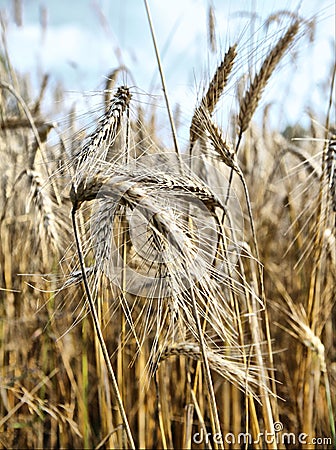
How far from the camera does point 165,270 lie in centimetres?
67

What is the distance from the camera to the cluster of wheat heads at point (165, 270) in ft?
2.27

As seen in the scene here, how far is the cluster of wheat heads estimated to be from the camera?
691 mm

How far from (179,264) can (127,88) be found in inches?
10.8

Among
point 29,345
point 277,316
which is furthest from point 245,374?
point 277,316

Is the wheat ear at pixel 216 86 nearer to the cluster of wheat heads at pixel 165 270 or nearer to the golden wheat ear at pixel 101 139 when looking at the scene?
the cluster of wheat heads at pixel 165 270

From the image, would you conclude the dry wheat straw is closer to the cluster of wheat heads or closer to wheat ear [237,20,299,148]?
the cluster of wheat heads

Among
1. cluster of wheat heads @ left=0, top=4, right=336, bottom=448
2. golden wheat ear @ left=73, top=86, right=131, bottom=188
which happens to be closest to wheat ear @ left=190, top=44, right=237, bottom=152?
cluster of wheat heads @ left=0, top=4, right=336, bottom=448

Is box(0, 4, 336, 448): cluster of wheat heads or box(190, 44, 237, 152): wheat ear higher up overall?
box(190, 44, 237, 152): wheat ear

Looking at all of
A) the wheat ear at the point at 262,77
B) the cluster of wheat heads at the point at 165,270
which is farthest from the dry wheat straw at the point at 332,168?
the wheat ear at the point at 262,77

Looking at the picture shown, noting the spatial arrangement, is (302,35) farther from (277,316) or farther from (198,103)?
(277,316)

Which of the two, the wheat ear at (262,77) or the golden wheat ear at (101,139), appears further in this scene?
the wheat ear at (262,77)

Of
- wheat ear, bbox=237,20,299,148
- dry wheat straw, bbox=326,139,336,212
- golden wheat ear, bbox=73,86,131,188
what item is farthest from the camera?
wheat ear, bbox=237,20,299,148

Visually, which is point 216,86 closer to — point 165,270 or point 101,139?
point 101,139

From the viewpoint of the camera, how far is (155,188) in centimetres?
69
